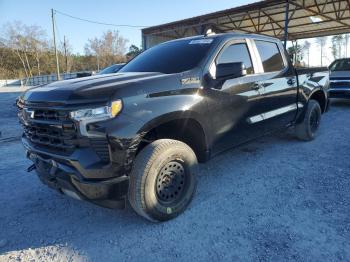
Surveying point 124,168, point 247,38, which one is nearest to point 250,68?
point 247,38

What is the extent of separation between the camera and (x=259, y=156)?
5.34 meters

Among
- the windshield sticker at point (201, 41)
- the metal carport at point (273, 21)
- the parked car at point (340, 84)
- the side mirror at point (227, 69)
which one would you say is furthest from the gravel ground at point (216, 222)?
the metal carport at point (273, 21)

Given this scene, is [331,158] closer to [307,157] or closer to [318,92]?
[307,157]

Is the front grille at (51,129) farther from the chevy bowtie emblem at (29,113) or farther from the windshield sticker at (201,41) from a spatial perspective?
the windshield sticker at (201,41)

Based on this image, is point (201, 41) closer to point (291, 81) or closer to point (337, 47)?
point (291, 81)

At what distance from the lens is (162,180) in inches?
128

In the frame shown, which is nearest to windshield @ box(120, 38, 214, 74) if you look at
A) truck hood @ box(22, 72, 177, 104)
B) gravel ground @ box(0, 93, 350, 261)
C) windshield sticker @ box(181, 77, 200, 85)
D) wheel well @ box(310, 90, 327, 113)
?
windshield sticker @ box(181, 77, 200, 85)

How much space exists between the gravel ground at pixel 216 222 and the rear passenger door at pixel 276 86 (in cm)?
74

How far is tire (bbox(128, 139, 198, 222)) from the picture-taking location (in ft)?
9.80

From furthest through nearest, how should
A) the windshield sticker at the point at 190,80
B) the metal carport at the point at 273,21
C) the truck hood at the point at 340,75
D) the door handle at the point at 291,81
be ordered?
the metal carport at the point at 273,21, the truck hood at the point at 340,75, the door handle at the point at 291,81, the windshield sticker at the point at 190,80

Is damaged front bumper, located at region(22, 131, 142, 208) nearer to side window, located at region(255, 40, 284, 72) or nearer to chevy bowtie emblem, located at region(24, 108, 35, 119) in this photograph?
chevy bowtie emblem, located at region(24, 108, 35, 119)

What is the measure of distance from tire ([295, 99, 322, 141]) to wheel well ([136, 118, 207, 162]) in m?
3.03

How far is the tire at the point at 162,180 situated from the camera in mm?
2986

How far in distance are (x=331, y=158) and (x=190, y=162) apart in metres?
2.85
